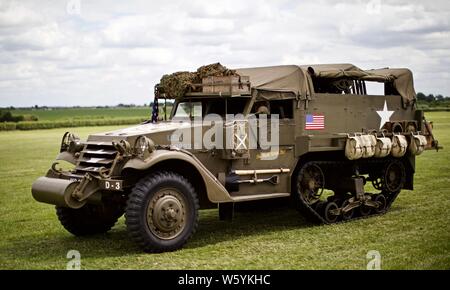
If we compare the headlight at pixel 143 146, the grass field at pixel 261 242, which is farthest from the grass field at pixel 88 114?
the headlight at pixel 143 146

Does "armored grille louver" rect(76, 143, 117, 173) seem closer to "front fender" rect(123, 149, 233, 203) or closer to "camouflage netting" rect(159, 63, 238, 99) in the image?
"front fender" rect(123, 149, 233, 203)

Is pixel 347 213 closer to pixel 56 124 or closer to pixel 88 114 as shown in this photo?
pixel 56 124

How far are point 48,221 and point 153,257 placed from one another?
12.9 feet

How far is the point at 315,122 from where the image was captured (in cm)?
1064

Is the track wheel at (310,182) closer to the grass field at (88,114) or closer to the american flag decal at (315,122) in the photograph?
the american flag decal at (315,122)

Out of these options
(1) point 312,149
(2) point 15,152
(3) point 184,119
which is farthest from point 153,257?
(2) point 15,152

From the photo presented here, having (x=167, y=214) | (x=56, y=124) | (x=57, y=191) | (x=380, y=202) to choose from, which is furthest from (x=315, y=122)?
(x=56, y=124)

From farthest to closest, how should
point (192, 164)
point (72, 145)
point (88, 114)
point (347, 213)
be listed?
point (88, 114) → point (347, 213) → point (72, 145) → point (192, 164)

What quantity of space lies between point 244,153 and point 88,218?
2.55 metres

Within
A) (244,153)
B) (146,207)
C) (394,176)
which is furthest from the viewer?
(394,176)

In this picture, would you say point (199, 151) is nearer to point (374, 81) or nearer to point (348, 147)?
point (348, 147)

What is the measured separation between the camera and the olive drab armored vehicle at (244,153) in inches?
337

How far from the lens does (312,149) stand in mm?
10422

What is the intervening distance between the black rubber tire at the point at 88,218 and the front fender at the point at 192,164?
1.57 meters
